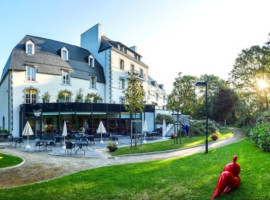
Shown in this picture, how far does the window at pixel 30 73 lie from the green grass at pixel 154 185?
18.3 metres

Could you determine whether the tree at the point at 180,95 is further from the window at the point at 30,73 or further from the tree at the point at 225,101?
the tree at the point at 225,101

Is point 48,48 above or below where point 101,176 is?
above

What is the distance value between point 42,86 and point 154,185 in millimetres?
20926

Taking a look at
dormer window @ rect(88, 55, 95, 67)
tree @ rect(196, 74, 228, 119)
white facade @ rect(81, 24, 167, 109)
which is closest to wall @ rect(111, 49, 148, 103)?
white facade @ rect(81, 24, 167, 109)

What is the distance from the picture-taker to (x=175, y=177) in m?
6.94

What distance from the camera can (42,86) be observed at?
23109 millimetres

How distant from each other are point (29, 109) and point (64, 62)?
8.45m

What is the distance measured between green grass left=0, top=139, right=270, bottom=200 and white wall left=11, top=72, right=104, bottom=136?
17.4m

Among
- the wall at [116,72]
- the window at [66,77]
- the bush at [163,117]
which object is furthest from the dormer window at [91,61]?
the bush at [163,117]

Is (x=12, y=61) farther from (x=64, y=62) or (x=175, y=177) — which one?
(x=175, y=177)

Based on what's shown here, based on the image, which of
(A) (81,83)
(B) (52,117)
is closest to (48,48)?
(A) (81,83)

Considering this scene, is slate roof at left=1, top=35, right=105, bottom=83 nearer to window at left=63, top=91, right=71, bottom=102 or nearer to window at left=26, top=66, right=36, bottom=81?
window at left=26, top=66, right=36, bottom=81

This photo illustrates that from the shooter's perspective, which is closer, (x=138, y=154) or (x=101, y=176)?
(x=101, y=176)

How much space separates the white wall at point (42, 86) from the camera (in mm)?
21203
